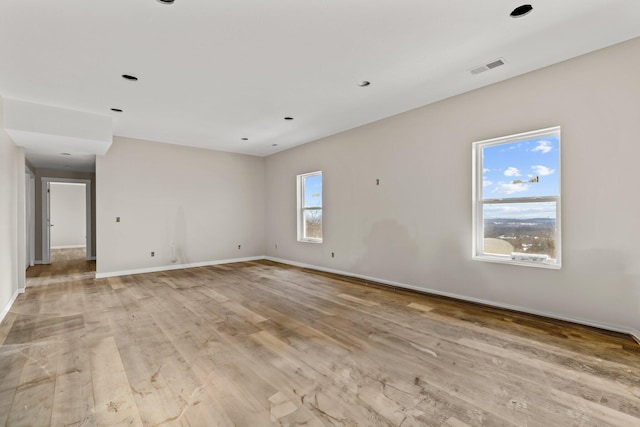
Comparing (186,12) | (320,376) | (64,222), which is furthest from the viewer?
(64,222)

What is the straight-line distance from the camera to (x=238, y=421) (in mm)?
1669

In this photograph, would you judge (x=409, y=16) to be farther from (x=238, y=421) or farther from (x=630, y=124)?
(x=238, y=421)

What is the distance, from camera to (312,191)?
21.9 feet

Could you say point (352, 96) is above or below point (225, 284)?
above

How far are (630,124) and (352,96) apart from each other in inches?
112

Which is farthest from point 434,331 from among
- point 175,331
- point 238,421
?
point 175,331

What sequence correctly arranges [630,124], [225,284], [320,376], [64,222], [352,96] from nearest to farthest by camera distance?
[320,376] → [630,124] → [352,96] → [225,284] → [64,222]

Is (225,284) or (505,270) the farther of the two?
(225,284)

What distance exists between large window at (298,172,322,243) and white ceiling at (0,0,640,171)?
2.41 metres

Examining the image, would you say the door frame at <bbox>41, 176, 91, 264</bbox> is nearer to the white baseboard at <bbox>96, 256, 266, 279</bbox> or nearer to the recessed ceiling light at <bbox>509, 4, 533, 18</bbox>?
the white baseboard at <bbox>96, 256, 266, 279</bbox>

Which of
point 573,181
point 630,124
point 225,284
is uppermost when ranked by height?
point 630,124

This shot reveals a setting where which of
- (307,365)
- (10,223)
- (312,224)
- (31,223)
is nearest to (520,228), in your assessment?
(307,365)

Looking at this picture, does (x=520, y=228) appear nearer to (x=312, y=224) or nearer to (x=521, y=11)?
(x=521, y=11)

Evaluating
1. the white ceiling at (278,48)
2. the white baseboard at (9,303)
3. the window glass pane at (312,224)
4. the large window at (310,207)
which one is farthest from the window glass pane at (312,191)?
the white baseboard at (9,303)
